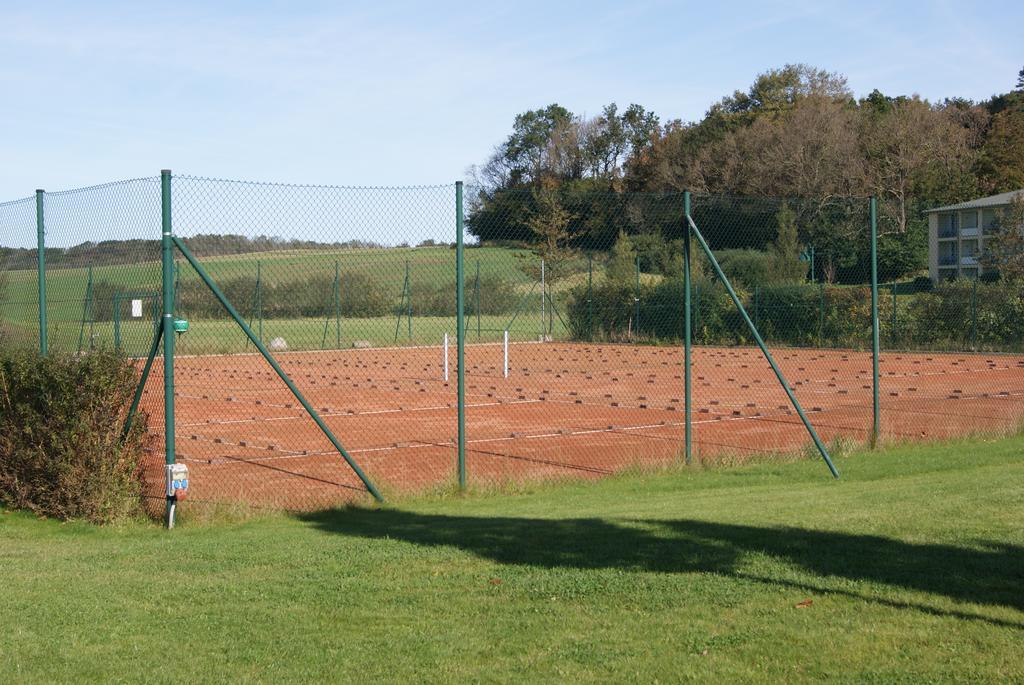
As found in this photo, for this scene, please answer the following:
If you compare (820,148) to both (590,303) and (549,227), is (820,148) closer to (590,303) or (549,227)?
(590,303)

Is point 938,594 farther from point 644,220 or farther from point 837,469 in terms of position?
point 644,220

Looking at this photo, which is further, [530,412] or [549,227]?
[530,412]

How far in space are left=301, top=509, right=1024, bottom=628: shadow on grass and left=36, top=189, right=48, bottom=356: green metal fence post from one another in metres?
4.54

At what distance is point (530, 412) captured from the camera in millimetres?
Answer: 17844

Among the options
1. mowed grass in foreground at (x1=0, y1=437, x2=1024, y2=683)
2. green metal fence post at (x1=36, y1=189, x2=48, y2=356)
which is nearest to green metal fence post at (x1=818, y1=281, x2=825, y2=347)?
mowed grass in foreground at (x1=0, y1=437, x2=1024, y2=683)

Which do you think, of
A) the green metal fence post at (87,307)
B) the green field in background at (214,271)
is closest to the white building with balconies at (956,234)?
the green field in background at (214,271)

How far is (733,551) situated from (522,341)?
87.6ft

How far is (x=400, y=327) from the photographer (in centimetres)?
2702

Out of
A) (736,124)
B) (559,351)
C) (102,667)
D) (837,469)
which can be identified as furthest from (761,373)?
(736,124)

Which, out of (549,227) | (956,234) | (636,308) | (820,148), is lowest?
(636,308)

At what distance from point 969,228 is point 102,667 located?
52586 mm

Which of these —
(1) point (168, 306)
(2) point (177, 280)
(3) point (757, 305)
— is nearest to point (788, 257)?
(3) point (757, 305)

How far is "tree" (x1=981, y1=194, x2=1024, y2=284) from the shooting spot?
32812 millimetres

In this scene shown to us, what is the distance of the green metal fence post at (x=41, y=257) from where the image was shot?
10575mm
